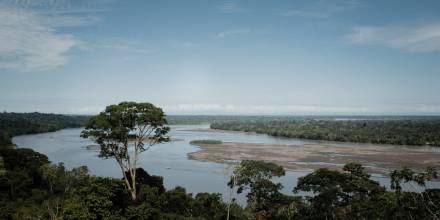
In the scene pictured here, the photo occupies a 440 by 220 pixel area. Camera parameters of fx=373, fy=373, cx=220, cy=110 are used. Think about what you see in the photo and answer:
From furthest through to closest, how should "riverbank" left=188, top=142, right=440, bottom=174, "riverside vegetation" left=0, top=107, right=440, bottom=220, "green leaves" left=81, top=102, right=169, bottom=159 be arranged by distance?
"riverbank" left=188, top=142, right=440, bottom=174 → "green leaves" left=81, top=102, right=169, bottom=159 → "riverside vegetation" left=0, top=107, right=440, bottom=220

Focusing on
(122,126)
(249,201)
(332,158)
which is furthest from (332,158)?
(122,126)

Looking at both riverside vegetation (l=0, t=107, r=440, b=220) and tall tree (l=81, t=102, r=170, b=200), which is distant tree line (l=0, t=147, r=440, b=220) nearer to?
riverside vegetation (l=0, t=107, r=440, b=220)

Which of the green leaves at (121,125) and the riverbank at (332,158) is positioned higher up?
the green leaves at (121,125)

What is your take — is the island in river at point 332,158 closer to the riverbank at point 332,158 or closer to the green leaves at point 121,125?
the riverbank at point 332,158

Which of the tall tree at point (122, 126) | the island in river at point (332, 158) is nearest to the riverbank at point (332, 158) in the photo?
the island in river at point (332, 158)

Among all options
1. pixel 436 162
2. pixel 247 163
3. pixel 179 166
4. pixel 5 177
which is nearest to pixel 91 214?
pixel 247 163

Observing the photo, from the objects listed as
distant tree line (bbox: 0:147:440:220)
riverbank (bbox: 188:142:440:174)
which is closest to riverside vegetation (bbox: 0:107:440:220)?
distant tree line (bbox: 0:147:440:220)

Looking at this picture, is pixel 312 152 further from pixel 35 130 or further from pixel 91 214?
pixel 35 130

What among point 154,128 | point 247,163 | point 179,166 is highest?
point 154,128
